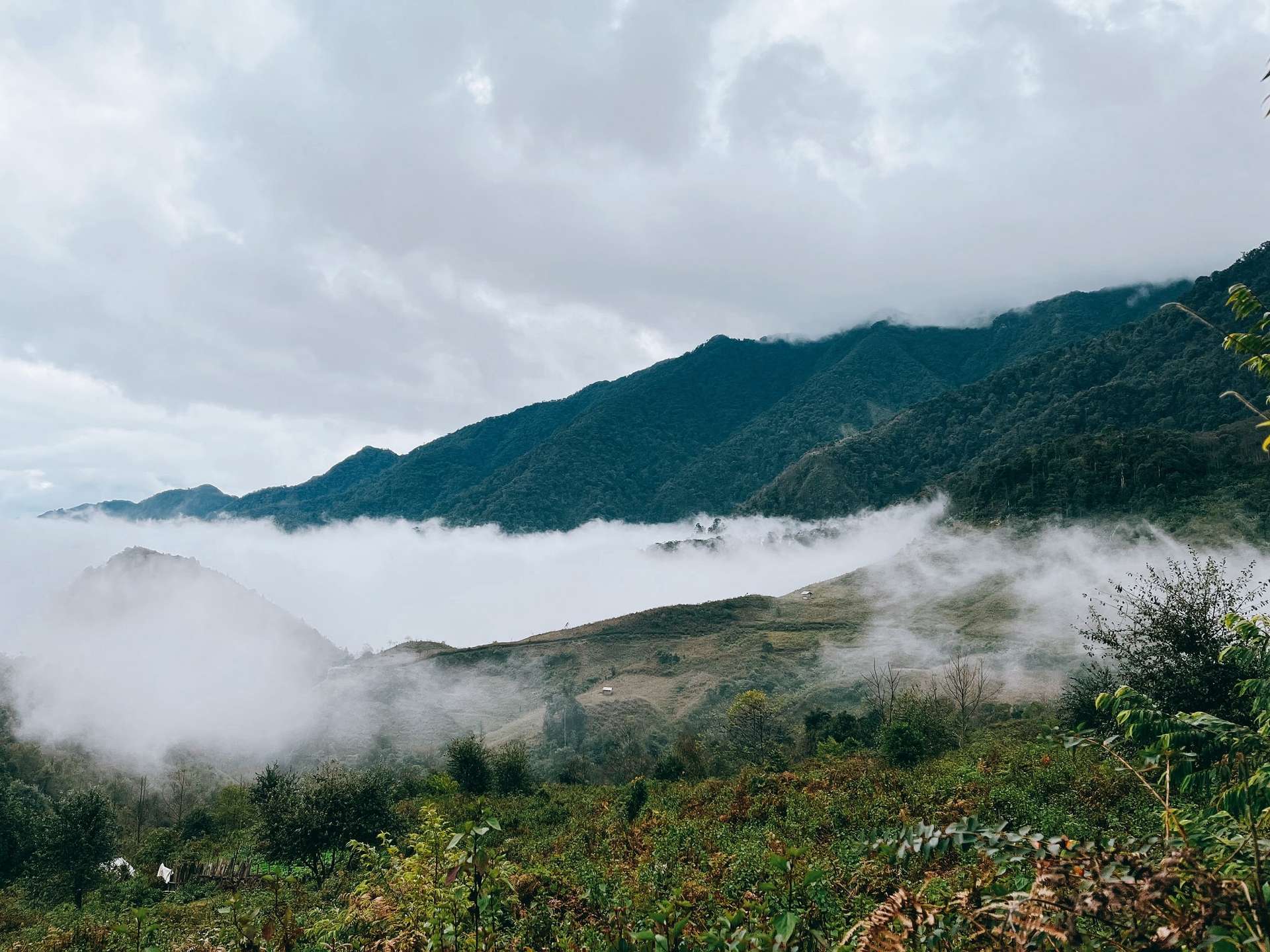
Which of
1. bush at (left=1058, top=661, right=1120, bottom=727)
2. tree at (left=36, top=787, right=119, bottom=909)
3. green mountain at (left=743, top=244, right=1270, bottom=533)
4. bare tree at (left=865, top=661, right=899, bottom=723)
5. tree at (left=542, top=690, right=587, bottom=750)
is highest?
green mountain at (left=743, top=244, right=1270, bottom=533)

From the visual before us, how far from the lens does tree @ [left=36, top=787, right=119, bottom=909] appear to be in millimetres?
41781

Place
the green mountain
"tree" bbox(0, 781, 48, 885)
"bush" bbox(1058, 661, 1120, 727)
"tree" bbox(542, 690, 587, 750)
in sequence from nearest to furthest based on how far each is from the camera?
"bush" bbox(1058, 661, 1120, 727), "tree" bbox(0, 781, 48, 885), "tree" bbox(542, 690, 587, 750), the green mountain

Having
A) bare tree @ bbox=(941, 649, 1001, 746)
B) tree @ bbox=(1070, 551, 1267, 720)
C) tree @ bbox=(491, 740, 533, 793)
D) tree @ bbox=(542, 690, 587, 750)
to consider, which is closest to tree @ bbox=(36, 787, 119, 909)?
tree @ bbox=(491, 740, 533, 793)

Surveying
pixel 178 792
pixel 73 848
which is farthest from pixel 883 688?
pixel 178 792

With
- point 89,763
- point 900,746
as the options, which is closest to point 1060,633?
point 900,746

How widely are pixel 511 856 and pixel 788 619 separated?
100 meters

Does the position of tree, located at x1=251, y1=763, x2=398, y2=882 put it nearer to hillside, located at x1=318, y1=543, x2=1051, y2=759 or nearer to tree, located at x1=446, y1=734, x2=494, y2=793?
tree, located at x1=446, y1=734, x2=494, y2=793

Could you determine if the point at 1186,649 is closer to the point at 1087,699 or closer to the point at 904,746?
the point at 1087,699

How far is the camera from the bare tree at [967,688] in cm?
5912

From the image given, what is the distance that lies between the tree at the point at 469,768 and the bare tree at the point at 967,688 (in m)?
36.1

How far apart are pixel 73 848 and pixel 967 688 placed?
74265mm

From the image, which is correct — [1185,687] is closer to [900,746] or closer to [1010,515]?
[900,746]

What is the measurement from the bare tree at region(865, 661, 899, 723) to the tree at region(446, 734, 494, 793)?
1309 inches

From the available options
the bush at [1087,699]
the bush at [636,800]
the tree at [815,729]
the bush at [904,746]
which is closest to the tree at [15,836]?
the bush at [636,800]
